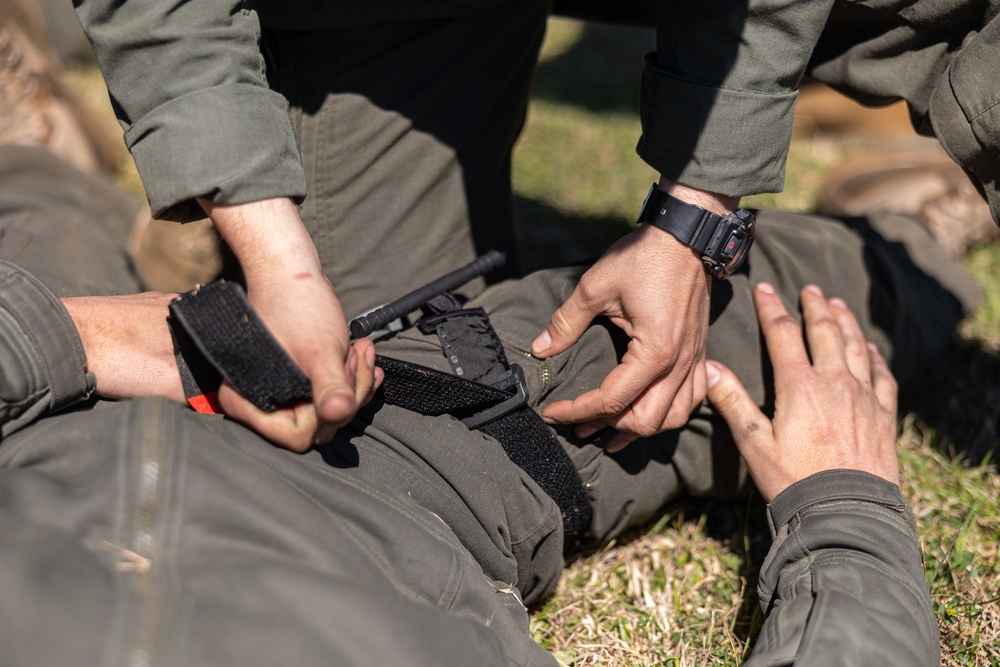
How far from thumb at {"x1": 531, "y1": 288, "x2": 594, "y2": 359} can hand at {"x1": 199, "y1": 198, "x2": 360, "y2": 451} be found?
1.64ft

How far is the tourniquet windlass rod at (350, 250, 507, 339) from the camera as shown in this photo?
1.66 meters

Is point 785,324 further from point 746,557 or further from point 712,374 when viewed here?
point 746,557

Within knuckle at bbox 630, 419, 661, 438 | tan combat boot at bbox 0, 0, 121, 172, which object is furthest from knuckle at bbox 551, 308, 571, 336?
tan combat boot at bbox 0, 0, 121, 172

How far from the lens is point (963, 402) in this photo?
Answer: 7.91 feet

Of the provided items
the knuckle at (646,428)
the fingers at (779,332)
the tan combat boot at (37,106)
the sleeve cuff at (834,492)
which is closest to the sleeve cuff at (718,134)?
the fingers at (779,332)

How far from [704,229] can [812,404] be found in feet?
1.44

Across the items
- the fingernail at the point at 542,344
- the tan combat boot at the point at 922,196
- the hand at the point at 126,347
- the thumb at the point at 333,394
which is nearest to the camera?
the thumb at the point at 333,394

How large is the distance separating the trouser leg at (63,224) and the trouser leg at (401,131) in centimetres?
58

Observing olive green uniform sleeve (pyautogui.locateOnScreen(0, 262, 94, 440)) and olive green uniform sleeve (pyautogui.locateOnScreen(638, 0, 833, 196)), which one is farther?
olive green uniform sleeve (pyautogui.locateOnScreen(638, 0, 833, 196))

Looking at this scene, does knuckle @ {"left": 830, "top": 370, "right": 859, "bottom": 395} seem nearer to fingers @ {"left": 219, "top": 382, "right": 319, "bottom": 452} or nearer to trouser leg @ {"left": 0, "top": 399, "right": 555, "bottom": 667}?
trouser leg @ {"left": 0, "top": 399, "right": 555, "bottom": 667}

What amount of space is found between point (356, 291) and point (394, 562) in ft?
3.41

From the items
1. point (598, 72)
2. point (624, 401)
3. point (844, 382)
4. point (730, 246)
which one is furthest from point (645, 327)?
point (598, 72)

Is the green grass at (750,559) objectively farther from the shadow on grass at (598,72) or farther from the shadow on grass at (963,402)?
the shadow on grass at (598,72)

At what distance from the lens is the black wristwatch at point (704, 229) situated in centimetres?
170
